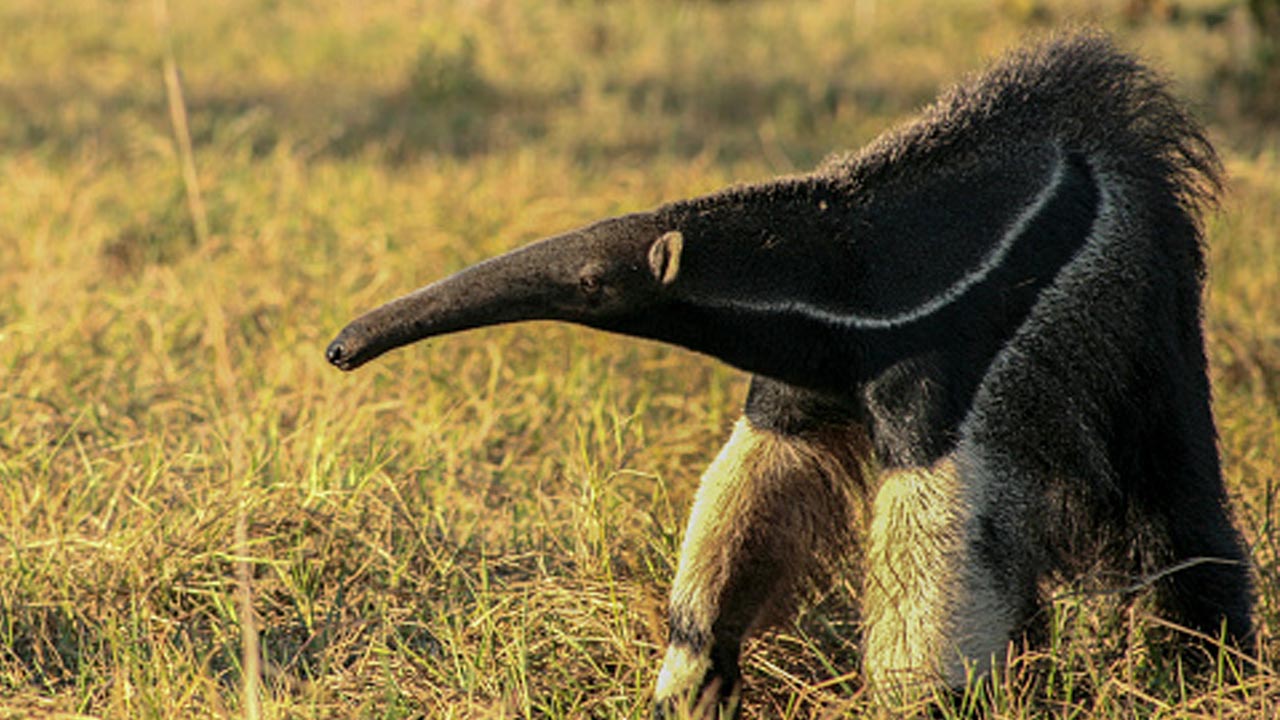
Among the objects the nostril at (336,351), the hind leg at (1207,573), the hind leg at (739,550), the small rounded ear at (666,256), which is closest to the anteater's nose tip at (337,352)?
the nostril at (336,351)

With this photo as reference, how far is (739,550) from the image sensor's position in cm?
357

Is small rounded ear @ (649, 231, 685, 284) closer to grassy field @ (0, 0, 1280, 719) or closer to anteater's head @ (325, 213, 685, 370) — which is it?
anteater's head @ (325, 213, 685, 370)

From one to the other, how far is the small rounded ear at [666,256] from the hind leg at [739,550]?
61 centimetres

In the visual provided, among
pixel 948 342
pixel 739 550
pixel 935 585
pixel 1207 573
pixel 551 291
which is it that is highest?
pixel 551 291

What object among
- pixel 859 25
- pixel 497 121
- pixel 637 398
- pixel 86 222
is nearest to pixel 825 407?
pixel 637 398

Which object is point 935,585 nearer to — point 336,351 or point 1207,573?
point 1207,573

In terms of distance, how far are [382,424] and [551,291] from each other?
218cm

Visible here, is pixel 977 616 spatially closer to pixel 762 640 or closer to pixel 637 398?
pixel 762 640

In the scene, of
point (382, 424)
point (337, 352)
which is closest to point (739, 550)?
point (337, 352)

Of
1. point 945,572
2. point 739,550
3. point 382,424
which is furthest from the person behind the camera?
point 382,424

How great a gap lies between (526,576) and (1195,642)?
5.36ft

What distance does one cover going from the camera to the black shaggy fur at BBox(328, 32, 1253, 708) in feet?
10.3

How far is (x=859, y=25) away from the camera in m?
14.6

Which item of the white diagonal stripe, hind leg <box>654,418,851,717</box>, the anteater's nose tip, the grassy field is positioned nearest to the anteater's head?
the anteater's nose tip
